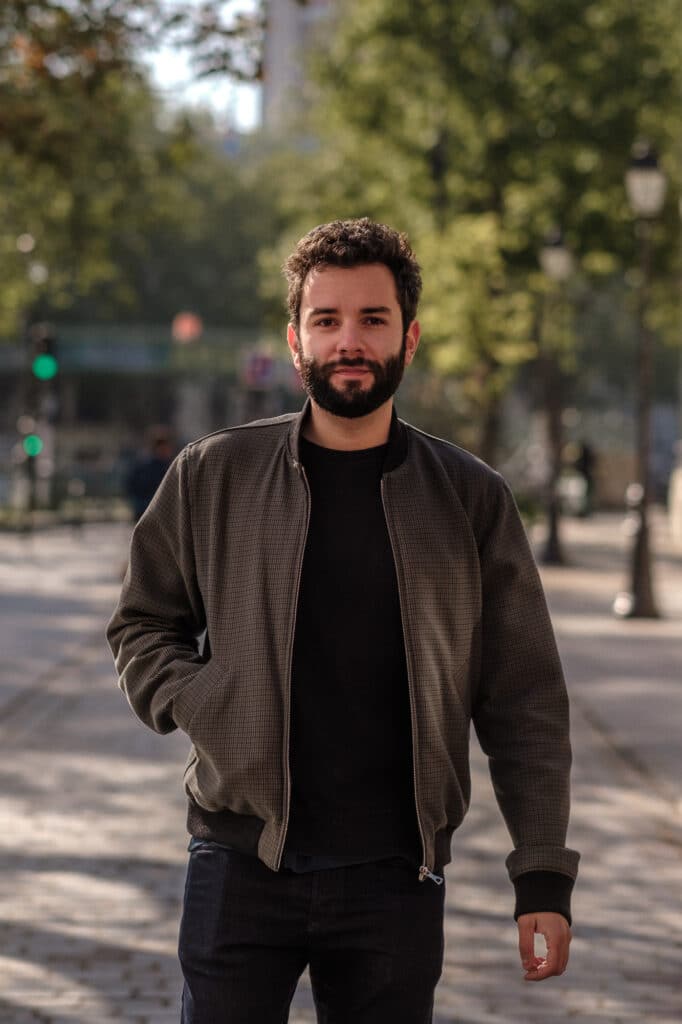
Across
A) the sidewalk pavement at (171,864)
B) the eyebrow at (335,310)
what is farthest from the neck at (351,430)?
the sidewalk pavement at (171,864)

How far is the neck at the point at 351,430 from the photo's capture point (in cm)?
316

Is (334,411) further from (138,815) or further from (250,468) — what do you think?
(138,815)

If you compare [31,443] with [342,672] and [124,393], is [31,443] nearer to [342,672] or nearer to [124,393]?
[342,672]

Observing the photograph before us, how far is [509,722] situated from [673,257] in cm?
3904

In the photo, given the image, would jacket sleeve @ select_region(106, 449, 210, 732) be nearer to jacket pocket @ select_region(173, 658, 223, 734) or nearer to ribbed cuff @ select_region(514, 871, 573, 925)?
jacket pocket @ select_region(173, 658, 223, 734)

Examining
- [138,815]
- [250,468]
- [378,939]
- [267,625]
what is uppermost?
[250,468]

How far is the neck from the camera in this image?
124 inches

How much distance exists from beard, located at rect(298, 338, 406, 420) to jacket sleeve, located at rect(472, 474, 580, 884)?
25cm

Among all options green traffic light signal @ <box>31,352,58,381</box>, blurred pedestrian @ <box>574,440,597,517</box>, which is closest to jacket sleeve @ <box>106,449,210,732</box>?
green traffic light signal @ <box>31,352,58,381</box>

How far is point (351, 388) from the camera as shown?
3.11 metres

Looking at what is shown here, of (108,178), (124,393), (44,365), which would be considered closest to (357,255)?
(44,365)

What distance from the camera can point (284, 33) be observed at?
135 metres

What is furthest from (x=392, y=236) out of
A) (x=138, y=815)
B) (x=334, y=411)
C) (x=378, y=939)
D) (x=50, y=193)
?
(x=50, y=193)

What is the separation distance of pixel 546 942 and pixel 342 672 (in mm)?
512
